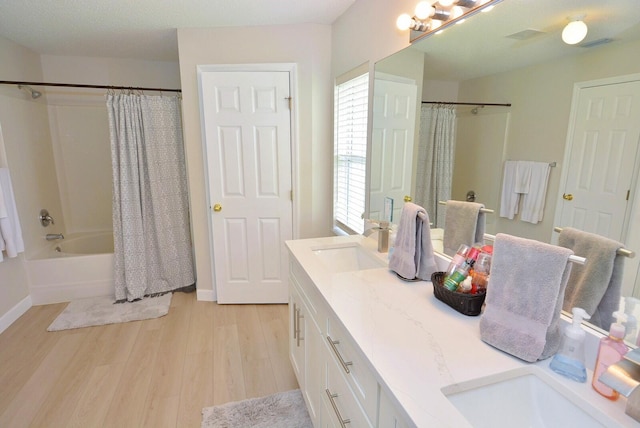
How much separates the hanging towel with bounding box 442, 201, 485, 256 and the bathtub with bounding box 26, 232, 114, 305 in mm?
3009

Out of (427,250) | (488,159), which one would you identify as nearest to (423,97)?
(488,159)

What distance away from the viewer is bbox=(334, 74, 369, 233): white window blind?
2.17 metres

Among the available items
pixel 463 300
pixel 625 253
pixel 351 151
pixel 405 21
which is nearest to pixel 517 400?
pixel 463 300

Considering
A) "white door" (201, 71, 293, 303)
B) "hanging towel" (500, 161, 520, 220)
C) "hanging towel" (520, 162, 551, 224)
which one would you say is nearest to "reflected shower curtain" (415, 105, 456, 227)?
"hanging towel" (500, 161, 520, 220)

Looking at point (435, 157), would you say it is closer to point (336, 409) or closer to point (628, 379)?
point (628, 379)

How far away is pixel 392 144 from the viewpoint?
1.82m

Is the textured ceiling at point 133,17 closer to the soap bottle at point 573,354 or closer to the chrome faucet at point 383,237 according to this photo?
the chrome faucet at point 383,237

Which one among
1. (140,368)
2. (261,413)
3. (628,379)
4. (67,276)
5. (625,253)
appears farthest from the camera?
(67,276)

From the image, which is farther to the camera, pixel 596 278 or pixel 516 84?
pixel 516 84

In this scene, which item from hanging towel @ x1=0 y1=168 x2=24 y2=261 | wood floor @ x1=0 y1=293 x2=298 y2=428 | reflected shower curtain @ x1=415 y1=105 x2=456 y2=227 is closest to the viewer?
reflected shower curtain @ x1=415 y1=105 x2=456 y2=227

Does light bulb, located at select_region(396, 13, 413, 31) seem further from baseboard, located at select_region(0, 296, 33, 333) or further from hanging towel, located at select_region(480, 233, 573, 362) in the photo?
baseboard, located at select_region(0, 296, 33, 333)

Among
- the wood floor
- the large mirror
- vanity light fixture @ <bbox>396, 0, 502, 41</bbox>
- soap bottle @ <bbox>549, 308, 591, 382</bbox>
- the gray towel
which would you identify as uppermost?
vanity light fixture @ <bbox>396, 0, 502, 41</bbox>

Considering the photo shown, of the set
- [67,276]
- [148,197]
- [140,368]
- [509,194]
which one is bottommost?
[140,368]

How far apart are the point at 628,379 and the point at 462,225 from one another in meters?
0.74
